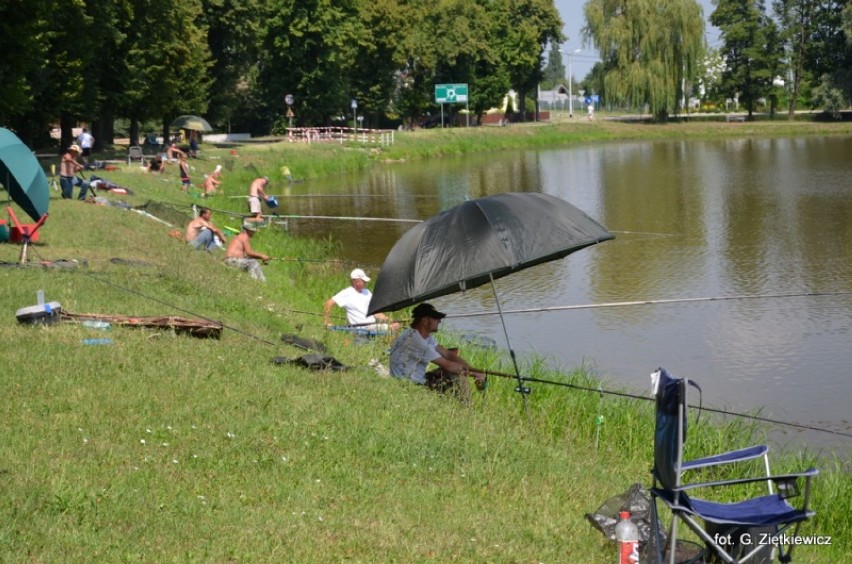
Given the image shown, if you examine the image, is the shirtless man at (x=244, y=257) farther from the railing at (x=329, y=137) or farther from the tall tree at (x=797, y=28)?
the tall tree at (x=797, y=28)

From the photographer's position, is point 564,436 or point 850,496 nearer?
point 850,496

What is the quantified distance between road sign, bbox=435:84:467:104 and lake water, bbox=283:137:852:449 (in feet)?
123

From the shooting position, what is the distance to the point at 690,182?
1608 inches

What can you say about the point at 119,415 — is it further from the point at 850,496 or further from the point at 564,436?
the point at 850,496

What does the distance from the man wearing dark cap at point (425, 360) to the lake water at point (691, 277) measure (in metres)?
3.30

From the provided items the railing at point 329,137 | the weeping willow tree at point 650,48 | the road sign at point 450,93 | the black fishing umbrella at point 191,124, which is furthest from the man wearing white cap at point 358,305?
the road sign at point 450,93

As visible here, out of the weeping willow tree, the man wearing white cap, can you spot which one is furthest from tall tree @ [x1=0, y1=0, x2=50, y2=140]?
the weeping willow tree

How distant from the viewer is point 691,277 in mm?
20906

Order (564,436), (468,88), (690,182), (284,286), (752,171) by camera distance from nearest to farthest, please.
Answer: (564,436), (284,286), (690,182), (752,171), (468,88)

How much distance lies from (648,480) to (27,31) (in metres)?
21.7

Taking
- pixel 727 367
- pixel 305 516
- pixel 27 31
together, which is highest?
pixel 27 31

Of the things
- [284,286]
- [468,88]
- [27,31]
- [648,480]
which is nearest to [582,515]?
[648,480]

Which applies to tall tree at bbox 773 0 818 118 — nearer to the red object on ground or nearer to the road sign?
the road sign

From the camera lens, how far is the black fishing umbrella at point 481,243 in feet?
31.6
